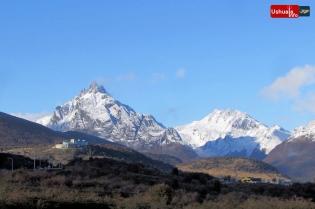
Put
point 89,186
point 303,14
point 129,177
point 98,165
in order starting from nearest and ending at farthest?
point 303,14, point 89,186, point 129,177, point 98,165

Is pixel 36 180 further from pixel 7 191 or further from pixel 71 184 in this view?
pixel 7 191

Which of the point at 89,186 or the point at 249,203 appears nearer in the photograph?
the point at 249,203

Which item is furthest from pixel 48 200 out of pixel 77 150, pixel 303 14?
pixel 77 150

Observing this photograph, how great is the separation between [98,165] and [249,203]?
44.4 m

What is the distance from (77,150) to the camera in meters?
177

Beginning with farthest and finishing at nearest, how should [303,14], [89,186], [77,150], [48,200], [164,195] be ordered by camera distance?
[77,150], [89,186], [164,195], [303,14], [48,200]

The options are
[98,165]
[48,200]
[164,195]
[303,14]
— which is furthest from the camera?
[98,165]

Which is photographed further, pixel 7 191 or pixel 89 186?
pixel 89 186

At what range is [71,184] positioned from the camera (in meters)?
44.9

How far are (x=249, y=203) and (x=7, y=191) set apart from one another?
48.5 ft

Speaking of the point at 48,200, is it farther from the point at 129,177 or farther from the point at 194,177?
the point at 194,177

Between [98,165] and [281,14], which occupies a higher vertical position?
[281,14]

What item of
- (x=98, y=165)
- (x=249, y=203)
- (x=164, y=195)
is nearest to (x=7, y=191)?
(x=164, y=195)

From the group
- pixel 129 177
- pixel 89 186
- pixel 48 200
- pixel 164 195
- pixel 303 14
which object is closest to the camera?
pixel 48 200
